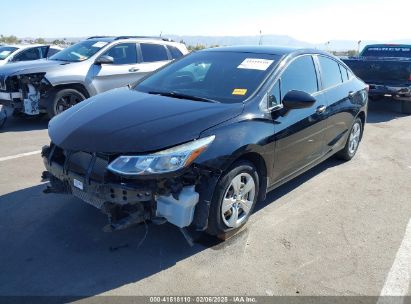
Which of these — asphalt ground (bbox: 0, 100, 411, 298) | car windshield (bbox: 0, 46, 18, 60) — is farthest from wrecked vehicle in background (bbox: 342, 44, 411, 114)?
car windshield (bbox: 0, 46, 18, 60)

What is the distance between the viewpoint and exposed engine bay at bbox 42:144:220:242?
9.80ft

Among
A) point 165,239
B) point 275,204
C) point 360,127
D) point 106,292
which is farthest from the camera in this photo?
point 360,127

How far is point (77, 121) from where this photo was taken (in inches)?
138

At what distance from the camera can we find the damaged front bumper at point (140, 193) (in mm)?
2988

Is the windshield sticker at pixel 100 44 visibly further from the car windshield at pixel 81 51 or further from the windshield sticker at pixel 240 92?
the windshield sticker at pixel 240 92

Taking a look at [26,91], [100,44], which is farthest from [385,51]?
[26,91]

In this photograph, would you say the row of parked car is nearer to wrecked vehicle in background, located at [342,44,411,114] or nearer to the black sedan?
the black sedan

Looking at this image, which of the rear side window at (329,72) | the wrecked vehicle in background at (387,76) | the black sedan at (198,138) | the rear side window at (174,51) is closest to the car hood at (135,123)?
the black sedan at (198,138)

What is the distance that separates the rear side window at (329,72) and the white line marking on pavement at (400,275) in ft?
6.97

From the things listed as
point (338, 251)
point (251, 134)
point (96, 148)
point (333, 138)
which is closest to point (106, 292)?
point (96, 148)

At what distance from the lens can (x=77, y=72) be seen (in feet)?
25.7

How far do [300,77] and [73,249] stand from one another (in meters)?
2.91

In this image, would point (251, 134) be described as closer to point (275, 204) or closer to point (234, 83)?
point (234, 83)

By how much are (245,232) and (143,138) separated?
142 cm
